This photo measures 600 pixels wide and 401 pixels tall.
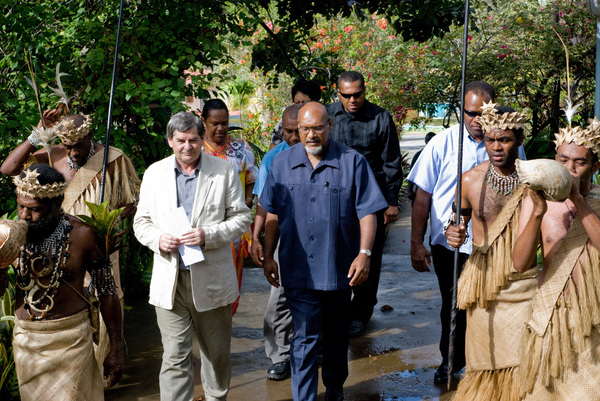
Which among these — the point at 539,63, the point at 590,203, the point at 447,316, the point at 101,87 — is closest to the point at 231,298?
the point at 447,316

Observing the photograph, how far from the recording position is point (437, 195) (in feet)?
18.1

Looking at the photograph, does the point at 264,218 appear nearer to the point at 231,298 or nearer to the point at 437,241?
the point at 231,298

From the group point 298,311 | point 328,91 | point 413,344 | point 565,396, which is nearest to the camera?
point 565,396

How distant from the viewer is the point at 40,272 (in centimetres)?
371

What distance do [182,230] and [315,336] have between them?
1131mm

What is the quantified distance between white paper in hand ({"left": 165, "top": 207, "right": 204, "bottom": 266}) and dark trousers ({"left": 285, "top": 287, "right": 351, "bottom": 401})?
777 mm

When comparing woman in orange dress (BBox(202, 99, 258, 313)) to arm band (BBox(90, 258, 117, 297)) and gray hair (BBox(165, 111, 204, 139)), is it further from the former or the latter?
arm band (BBox(90, 258, 117, 297))

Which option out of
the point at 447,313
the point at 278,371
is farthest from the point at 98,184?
the point at 447,313

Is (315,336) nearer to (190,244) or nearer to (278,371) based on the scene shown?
(278,371)

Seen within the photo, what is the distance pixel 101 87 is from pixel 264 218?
228 centimetres

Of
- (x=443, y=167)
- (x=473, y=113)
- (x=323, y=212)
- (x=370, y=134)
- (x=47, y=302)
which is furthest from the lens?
(x=370, y=134)

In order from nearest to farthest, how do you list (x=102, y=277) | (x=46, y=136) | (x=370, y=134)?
(x=102, y=277) < (x=46, y=136) < (x=370, y=134)

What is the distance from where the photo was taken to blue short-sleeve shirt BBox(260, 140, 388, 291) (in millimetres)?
4785

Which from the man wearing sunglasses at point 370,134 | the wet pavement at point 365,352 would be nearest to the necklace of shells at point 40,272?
the wet pavement at point 365,352
